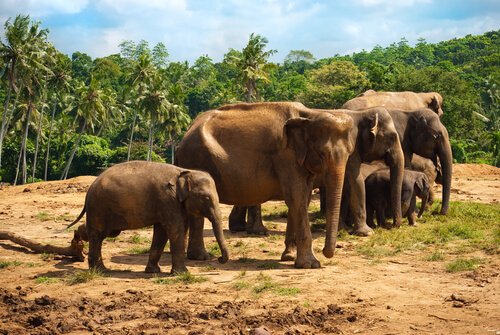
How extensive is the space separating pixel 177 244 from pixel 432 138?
29.7 ft

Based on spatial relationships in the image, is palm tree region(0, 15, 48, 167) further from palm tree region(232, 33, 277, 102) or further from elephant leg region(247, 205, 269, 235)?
elephant leg region(247, 205, 269, 235)

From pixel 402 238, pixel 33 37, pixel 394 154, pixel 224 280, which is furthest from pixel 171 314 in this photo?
pixel 33 37

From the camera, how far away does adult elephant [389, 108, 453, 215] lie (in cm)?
1808

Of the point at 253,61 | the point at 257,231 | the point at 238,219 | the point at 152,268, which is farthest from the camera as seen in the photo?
the point at 253,61

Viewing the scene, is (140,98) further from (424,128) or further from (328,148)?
(328,148)

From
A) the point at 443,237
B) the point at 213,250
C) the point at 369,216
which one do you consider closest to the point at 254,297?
the point at 213,250

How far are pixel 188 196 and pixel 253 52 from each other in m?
54.7

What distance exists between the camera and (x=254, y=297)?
9.88 m

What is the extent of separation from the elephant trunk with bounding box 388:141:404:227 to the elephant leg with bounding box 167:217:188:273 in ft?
20.7

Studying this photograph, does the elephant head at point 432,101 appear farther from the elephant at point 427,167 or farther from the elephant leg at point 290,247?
the elephant leg at point 290,247

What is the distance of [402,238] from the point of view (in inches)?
574

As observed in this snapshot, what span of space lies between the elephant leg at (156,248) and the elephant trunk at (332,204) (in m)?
2.63

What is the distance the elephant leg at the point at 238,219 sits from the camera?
16484 mm

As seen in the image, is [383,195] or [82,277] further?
[383,195]
